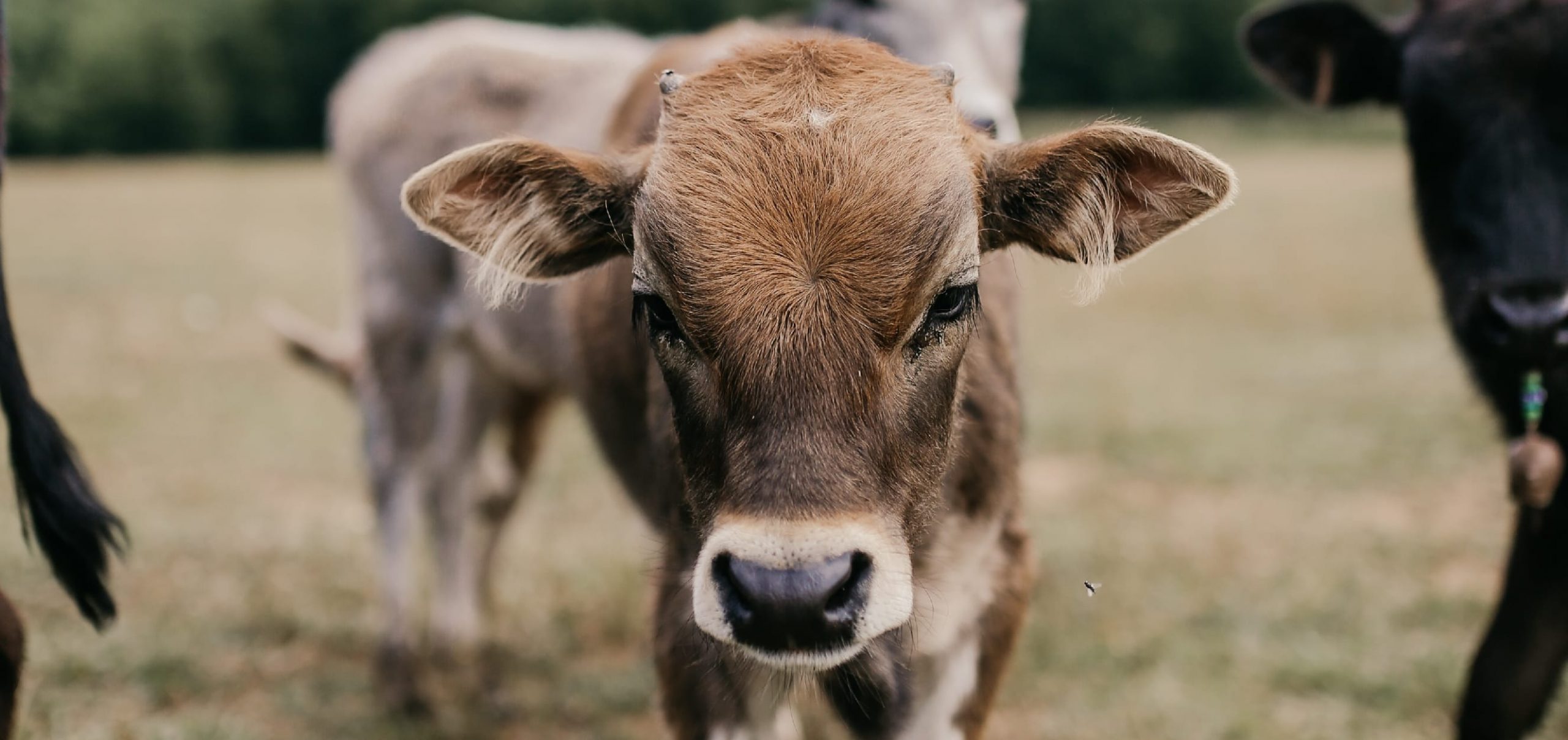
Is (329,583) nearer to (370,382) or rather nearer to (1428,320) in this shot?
(370,382)

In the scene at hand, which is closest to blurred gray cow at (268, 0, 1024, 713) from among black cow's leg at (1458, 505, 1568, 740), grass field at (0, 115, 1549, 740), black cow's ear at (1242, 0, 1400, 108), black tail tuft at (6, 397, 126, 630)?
grass field at (0, 115, 1549, 740)

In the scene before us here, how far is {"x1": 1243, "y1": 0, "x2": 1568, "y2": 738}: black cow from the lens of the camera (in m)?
3.51

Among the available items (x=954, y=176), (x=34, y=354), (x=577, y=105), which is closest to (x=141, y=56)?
(x=34, y=354)

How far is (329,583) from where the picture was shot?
6.31 meters

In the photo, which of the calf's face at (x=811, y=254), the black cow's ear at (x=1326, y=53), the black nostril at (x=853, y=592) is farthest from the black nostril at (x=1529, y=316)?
the black nostril at (x=853, y=592)

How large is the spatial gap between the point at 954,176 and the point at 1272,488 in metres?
5.60

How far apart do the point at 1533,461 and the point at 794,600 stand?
210 centimetres

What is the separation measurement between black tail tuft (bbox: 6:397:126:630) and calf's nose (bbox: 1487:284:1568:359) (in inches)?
131

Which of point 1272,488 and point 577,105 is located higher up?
point 577,105

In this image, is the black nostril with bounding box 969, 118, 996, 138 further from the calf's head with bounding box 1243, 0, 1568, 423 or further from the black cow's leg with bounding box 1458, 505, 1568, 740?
the black cow's leg with bounding box 1458, 505, 1568, 740

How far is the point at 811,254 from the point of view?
8.01 ft

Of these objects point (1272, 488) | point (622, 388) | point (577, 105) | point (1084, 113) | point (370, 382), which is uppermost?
point (577, 105)

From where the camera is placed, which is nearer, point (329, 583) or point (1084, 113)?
point (329, 583)

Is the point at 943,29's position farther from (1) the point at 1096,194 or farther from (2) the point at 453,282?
(1) the point at 1096,194
